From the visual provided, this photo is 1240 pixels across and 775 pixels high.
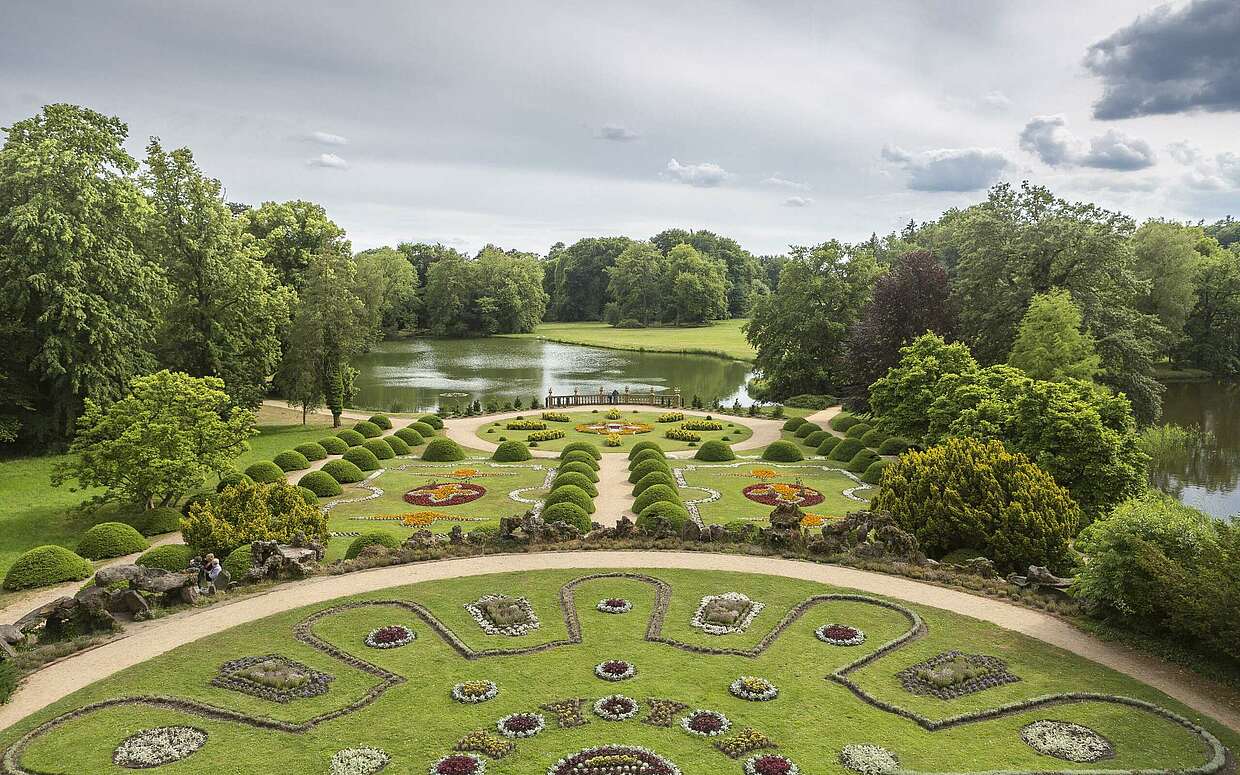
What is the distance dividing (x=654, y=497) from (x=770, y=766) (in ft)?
56.0

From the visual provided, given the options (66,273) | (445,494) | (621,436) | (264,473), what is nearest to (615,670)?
(445,494)

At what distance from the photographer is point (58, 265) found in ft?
127

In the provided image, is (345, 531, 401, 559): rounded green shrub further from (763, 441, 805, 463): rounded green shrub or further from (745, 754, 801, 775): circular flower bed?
(763, 441, 805, 463): rounded green shrub

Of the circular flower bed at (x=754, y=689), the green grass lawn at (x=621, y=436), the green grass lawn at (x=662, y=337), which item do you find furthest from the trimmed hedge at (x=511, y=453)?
the green grass lawn at (x=662, y=337)

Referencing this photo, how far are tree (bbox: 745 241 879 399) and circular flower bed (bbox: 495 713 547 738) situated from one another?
189 ft

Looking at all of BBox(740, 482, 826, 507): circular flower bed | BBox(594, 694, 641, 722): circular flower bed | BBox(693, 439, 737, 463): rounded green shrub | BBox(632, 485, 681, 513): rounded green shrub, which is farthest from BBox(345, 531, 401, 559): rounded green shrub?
BBox(693, 439, 737, 463): rounded green shrub

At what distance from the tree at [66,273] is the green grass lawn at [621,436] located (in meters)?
20.4

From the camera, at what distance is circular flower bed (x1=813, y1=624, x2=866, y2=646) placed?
1838 cm

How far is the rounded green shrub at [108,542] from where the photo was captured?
85.4 ft

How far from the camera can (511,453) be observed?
4284 centimetres

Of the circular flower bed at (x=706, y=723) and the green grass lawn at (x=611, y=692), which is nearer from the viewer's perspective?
the green grass lawn at (x=611, y=692)

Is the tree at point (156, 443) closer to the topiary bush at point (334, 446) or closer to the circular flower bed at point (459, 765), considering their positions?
the topiary bush at point (334, 446)

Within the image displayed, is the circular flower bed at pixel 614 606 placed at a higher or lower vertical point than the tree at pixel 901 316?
lower

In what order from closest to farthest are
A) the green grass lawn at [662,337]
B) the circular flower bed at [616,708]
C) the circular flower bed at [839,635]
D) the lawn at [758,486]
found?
the circular flower bed at [616,708]
the circular flower bed at [839,635]
the lawn at [758,486]
the green grass lawn at [662,337]
